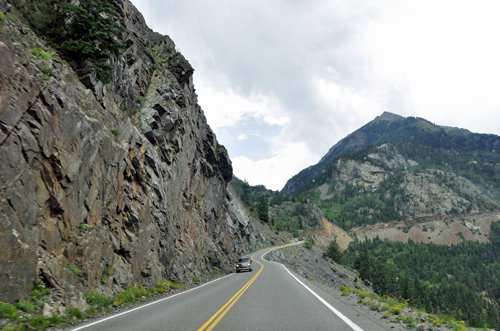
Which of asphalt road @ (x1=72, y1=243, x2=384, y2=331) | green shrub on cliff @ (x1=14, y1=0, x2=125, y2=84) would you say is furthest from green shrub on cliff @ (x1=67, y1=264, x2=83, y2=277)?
green shrub on cliff @ (x1=14, y1=0, x2=125, y2=84)

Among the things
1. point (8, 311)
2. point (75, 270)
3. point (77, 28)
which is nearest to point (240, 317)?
point (8, 311)

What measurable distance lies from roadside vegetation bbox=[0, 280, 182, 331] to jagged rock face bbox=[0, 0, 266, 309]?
361 millimetres

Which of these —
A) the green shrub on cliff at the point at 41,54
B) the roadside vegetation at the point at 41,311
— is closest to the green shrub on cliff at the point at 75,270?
the roadside vegetation at the point at 41,311

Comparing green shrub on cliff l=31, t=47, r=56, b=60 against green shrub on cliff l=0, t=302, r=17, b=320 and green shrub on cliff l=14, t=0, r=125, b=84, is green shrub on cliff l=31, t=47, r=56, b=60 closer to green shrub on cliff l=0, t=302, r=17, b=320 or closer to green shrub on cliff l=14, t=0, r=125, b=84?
green shrub on cliff l=14, t=0, r=125, b=84

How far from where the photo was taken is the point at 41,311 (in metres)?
7.54

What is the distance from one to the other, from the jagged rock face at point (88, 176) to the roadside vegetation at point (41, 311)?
36cm

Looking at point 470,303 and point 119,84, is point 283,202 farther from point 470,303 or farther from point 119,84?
point 119,84

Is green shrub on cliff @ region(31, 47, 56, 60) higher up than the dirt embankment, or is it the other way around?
green shrub on cliff @ region(31, 47, 56, 60)

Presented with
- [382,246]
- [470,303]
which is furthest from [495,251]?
[470,303]

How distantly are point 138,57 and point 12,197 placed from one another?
1743 cm

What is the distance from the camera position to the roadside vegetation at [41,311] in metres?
6.64

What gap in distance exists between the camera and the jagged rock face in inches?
328

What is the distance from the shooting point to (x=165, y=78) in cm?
2503

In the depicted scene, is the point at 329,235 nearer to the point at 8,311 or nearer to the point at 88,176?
the point at 88,176
